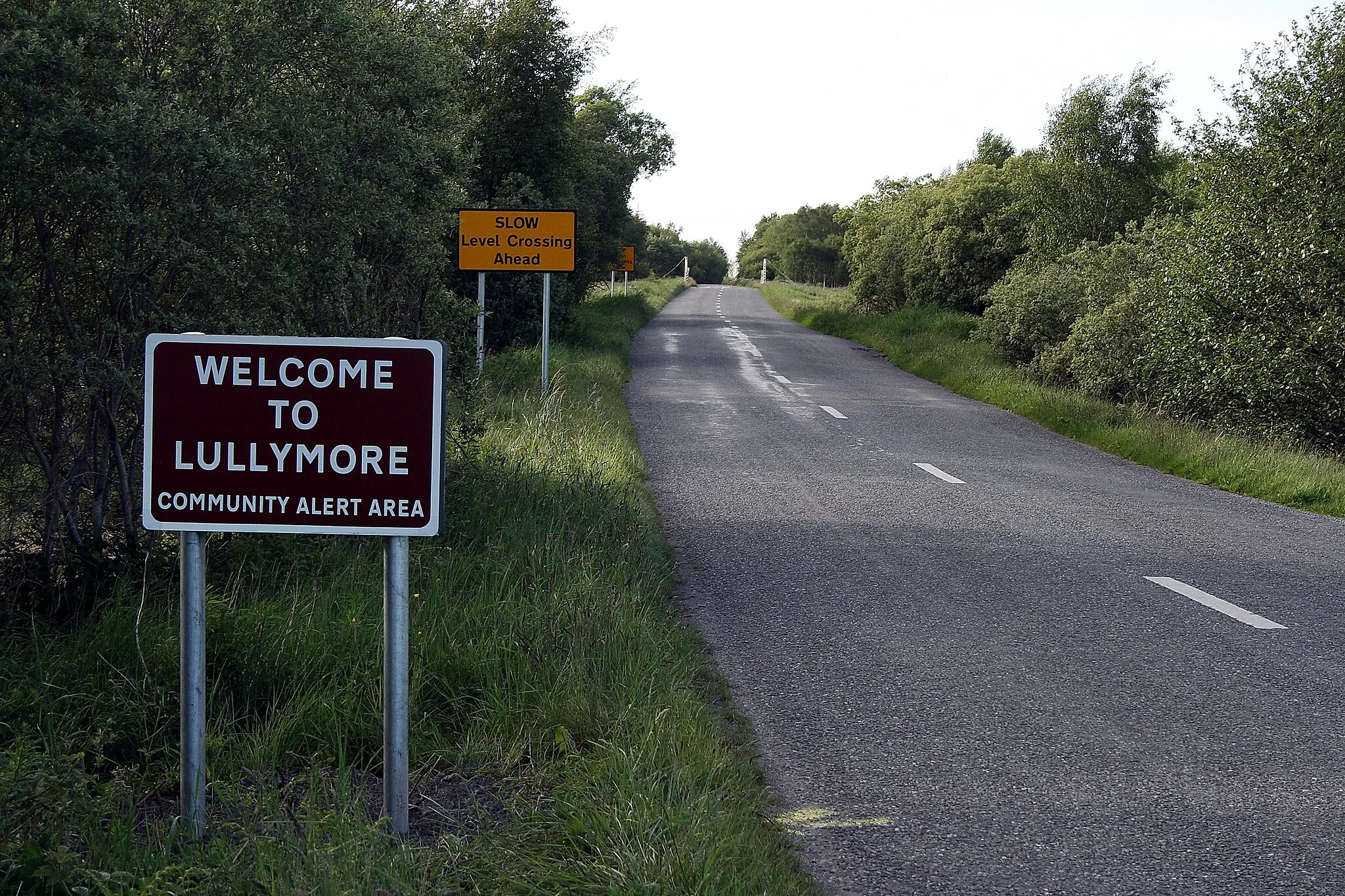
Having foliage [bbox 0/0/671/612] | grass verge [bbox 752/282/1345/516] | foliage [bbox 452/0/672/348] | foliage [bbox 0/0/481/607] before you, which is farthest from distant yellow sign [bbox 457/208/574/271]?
foliage [bbox 0/0/481/607]

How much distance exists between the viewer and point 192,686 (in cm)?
330

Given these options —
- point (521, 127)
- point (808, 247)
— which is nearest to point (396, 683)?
point (521, 127)

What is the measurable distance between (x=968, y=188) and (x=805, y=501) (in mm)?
28385

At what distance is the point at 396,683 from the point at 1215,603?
5.36 meters

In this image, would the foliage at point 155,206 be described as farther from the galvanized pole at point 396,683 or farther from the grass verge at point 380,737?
the galvanized pole at point 396,683

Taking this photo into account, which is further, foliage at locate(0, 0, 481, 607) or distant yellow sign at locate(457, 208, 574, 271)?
distant yellow sign at locate(457, 208, 574, 271)

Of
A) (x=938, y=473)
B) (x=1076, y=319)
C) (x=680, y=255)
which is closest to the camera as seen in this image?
(x=938, y=473)

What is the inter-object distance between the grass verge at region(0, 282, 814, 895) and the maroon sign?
2.61ft

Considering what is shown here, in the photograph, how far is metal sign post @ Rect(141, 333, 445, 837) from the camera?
10.8ft

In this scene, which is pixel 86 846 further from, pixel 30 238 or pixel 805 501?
pixel 805 501

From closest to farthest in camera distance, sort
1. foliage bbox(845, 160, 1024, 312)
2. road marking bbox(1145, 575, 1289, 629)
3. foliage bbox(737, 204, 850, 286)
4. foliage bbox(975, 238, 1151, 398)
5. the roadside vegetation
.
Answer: road marking bbox(1145, 575, 1289, 629), the roadside vegetation, foliage bbox(975, 238, 1151, 398), foliage bbox(845, 160, 1024, 312), foliage bbox(737, 204, 850, 286)

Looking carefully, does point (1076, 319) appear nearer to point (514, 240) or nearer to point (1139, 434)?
point (1139, 434)

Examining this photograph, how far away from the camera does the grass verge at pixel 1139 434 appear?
38.9 feet

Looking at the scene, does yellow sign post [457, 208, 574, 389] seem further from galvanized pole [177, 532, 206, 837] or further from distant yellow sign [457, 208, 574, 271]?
galvanized pole [177, 532, 206, 837]
